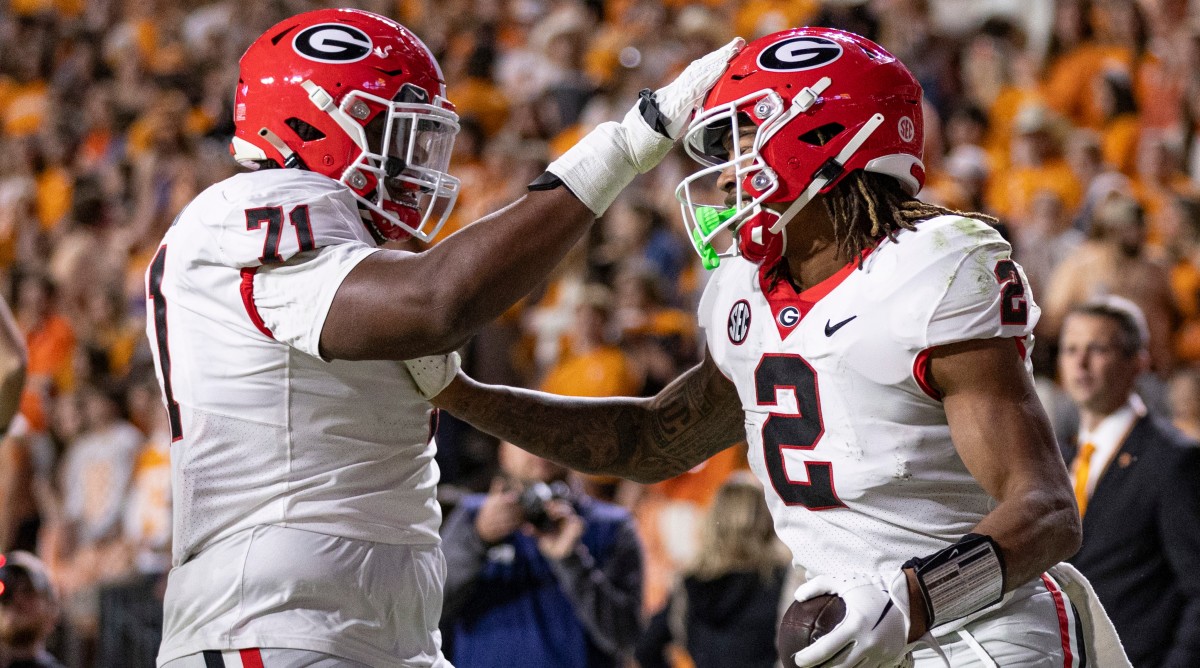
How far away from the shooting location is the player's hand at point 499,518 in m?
4.63

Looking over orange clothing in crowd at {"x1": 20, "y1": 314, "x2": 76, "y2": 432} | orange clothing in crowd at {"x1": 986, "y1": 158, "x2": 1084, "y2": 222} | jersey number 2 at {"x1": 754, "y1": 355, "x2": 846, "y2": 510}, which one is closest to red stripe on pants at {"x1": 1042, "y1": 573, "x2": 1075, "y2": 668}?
jersey number 2 at {"x1": 754, "y1": 355, "x2": 846, "y2": 510}

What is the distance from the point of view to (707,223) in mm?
2748

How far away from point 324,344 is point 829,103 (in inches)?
40.1

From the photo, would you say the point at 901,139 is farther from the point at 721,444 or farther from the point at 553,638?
the point at 553,638

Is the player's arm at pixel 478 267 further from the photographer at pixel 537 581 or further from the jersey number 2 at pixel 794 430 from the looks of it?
the photographer at pixel 537 581

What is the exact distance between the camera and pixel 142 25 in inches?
482

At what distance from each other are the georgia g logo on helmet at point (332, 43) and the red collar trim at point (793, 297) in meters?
0.93

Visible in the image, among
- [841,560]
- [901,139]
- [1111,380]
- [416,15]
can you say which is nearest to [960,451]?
[841,560]

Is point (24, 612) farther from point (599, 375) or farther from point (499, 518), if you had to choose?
point (599, 375)

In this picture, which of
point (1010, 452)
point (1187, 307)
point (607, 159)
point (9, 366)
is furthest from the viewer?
point (1187, 307)

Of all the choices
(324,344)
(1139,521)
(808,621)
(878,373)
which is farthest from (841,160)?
(1139,521)

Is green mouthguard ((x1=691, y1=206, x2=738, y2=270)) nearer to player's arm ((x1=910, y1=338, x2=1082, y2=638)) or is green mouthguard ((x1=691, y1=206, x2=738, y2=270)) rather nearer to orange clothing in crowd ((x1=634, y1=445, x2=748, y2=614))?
player's arm ((x1=910, y1=338, x2=1082, y2=638))

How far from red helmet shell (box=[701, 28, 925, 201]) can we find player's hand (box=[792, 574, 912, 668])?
809 mm

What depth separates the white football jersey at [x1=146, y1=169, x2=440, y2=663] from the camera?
254cm
